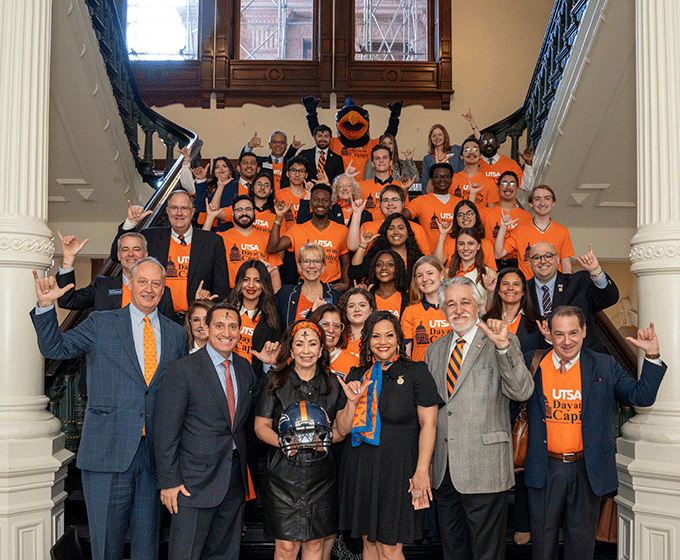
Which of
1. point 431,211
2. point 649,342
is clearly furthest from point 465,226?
point 649,342

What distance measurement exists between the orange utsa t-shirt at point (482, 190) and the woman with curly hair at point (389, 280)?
215cm

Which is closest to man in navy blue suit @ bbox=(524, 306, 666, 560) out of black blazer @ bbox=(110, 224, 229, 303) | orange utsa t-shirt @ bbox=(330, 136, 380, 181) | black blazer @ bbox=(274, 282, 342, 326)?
black blazer @ bbox=(274, 282, 342, 326)

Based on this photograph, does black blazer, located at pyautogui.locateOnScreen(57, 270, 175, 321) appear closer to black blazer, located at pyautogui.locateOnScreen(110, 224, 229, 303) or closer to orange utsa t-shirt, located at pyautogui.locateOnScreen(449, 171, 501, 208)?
black blazer, located at pyautogui.locateOnScreen(110, 224, 229, 303)

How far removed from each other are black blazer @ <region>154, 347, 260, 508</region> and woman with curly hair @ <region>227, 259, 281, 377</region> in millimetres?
1006

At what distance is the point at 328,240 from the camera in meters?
5.68

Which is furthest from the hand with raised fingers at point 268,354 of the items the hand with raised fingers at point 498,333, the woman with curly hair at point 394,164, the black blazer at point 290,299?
the woman with curly hair at point 394,164

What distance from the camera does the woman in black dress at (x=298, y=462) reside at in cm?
340

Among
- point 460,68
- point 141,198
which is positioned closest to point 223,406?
point 141,198

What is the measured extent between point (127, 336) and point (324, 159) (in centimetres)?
419

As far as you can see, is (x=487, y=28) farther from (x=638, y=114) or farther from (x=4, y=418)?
(x=4, y=418)

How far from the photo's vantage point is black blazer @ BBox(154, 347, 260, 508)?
3.38m

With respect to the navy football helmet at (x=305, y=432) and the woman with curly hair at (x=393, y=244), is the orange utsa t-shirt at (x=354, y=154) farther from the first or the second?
the navy football helmet at (x=305, y=432)

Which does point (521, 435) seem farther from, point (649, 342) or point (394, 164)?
point (394, 164)

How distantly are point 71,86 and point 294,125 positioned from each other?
5260mm
